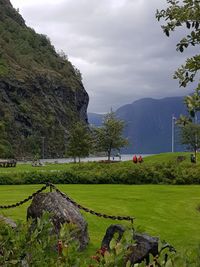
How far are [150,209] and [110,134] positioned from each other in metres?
63.2

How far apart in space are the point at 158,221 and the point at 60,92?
176 m

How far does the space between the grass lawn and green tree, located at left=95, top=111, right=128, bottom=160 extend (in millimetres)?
52755

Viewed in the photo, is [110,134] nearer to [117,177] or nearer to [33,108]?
[117,177]

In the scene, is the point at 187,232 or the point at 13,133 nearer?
the point at 187,232

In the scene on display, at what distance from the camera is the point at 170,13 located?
30.2ft

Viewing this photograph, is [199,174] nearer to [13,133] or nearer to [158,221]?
[158,221]

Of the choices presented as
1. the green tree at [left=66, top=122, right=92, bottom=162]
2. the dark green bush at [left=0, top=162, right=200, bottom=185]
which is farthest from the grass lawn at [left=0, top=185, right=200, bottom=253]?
the green tree at [left=66, top=122, right=92, bottom=162]

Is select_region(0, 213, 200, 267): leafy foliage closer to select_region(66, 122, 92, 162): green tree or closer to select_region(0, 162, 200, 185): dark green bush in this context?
select_region(0, 162, 200, 185): dark green bush

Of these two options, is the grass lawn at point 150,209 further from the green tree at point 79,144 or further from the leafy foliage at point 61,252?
the green tree at point 79,144

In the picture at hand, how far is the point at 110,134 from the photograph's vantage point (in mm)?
87125

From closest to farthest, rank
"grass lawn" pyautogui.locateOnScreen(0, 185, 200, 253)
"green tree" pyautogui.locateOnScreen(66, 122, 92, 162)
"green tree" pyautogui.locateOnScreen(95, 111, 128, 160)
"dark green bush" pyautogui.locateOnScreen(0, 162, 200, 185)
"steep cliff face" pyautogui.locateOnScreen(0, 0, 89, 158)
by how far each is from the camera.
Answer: "grass lawn" pyautogui.locateOnScreen(0, 185, 200, 253) < "dark green bush" pyautogui.locateOnScreen(0, 162, 200, 185) < "green tree" pyautogui.locateOnScreen(95, 111, 128, 160) < "green tree" pyautogui.locateOnScreen(66, 122, 92, 162) < "steep cliff face" pyautogui.locateOnScreen(0, 0, 89, 158)

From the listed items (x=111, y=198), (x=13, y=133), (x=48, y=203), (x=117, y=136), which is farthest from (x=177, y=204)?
(x=13, y=133)

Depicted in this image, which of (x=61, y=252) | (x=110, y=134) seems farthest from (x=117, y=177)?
(x=110, y=134)

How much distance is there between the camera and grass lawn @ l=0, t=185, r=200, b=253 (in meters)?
18.8
